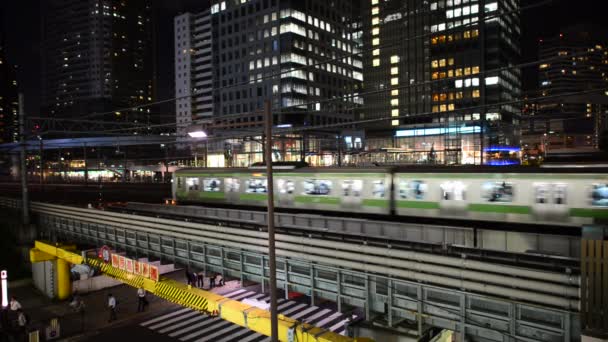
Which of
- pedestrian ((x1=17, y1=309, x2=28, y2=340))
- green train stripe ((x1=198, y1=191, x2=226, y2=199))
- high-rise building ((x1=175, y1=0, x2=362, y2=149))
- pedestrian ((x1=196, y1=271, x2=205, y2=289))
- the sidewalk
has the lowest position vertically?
the sidewalk

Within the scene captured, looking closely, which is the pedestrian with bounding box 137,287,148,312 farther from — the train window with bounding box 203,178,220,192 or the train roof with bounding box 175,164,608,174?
the train roof with bounding box 175,164,608,174

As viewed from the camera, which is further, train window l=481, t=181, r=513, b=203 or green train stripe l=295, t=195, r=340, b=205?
green train stripe l=295, t=195, r=340, b=205

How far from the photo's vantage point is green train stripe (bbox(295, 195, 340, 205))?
22.2 metres

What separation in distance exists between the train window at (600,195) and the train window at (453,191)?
456 cm

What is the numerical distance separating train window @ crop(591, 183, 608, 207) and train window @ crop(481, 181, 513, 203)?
2.73m

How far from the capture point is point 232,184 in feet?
89.4

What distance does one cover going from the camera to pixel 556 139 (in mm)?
60188

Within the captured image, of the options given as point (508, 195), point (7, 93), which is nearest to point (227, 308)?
point (508, 195)

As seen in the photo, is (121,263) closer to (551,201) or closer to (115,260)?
(115,260)

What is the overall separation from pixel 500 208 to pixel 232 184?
621 inches

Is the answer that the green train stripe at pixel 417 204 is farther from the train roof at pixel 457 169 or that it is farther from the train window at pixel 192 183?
the train window at pixel 192 183

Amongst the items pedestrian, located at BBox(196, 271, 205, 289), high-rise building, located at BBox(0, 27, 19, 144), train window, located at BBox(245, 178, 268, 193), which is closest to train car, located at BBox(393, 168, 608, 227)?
train window, located at BBox(245, 178, 268, 193)

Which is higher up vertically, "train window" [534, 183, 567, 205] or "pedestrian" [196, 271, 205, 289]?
"train window" [534, 183, 567, 205]

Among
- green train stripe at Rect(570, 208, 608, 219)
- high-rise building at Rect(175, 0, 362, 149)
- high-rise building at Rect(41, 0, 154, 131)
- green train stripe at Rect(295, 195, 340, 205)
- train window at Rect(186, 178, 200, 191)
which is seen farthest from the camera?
high-rise building at Rect(41, 0, 154, 131)
